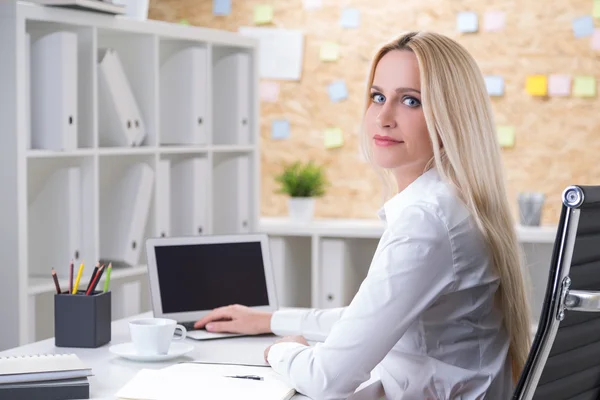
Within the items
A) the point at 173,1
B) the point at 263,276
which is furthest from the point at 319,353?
the point at 173,1

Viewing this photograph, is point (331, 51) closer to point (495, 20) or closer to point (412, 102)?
point (495, 20)

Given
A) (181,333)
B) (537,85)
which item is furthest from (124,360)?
(537,85)

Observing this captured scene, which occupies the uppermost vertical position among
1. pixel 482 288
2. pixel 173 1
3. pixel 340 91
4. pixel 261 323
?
pixel 173 1

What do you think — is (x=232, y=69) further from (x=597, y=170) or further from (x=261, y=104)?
(x=597, y=170)

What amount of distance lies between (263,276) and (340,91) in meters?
2.12

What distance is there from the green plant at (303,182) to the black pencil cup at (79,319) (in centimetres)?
211

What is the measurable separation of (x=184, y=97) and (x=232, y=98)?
0.31 meters

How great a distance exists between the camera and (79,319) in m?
1.87

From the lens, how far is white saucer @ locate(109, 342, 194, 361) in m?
1.77

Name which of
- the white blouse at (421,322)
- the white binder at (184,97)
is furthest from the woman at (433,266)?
the white binder at (184,97)

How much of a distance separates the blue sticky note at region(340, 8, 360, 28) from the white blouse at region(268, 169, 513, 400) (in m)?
2.52

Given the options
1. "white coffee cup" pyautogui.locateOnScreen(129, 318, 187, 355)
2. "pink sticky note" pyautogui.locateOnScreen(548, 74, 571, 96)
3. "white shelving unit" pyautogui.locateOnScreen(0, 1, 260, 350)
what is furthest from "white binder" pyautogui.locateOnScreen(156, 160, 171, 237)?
"pink sticky note" pyautogui.locateOnScreen(548, 74, 571, 96)

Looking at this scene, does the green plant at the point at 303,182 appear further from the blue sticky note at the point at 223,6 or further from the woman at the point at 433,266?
the woman at the point at 433,266

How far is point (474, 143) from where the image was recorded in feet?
5.54
